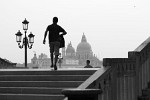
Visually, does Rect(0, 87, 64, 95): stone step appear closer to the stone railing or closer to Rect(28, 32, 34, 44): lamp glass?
the stone railing

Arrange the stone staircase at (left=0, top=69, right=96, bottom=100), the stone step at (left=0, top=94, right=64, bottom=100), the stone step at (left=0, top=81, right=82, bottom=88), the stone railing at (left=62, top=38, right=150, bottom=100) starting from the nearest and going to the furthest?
the stone railing at (left=62, top=38, right=150, bottom=100) → the stone step at (left=0, top=94, right=64, bottom=100) → the stone staircase at (left=0, top=69, right=96, bottom=100) → the stone step at (left=0, top=81, right=82, bottom=88)

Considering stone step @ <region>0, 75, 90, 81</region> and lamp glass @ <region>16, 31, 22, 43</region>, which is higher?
lamp glass @ <region>16, 31, 22, 43</region>

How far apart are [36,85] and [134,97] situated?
10.5ft

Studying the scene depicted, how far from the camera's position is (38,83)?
13.9 metres

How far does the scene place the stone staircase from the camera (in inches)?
511

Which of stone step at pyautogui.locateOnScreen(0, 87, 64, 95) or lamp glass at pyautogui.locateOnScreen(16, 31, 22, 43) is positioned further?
lamp glass at pyautogui.locateOnScreen(16, 31, 22, 43)

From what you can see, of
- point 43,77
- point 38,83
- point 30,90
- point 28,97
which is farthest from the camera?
point 43,77

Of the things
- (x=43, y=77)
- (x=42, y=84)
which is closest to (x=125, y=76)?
(x=42, y=84)

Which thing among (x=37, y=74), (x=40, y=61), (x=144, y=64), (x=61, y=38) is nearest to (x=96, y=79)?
(x=144, y=64)

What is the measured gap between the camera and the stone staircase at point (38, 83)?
13.0 m

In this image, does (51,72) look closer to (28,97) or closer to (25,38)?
(28,97)

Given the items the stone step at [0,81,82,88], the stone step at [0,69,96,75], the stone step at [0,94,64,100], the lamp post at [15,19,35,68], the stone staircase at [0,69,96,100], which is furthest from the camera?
the lamp post at [15,19,35,68]

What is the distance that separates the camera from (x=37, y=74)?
1496 centimetres

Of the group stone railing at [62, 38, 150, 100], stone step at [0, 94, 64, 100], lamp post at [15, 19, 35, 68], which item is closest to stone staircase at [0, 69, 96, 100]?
stone step at [0, 94, 64, 100]
